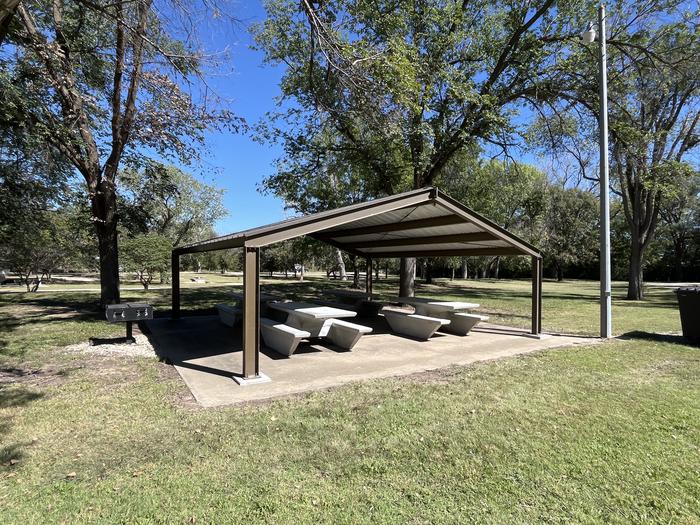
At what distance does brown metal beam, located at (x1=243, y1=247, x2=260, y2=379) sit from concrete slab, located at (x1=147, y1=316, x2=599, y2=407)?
332mm

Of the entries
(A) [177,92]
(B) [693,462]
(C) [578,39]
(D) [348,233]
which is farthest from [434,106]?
(B) [693,462]

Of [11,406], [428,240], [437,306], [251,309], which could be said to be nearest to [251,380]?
[251,309]

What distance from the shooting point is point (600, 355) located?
7234 millimetres

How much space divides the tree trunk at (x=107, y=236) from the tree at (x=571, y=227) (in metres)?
38.2

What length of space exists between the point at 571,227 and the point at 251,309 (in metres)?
42.8

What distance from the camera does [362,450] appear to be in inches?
139

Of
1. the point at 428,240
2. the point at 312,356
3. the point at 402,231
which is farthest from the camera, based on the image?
the point at 428,240

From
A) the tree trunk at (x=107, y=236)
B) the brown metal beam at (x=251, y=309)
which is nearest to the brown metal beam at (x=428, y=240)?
the brown metal beam at (x=251, y=309)

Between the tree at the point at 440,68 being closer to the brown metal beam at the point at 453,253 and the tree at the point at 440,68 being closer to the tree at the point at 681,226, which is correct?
the brown metal beam at the point at 453,253

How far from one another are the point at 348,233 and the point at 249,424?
7.58m

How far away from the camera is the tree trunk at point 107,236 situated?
1100cm

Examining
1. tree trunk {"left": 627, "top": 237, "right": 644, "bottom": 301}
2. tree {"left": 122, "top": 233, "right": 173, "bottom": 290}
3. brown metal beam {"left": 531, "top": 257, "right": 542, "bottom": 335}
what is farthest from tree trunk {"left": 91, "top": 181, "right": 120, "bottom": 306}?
tree trunk {"left": 627, "top": 237, "right": 644, "bottom": 301}

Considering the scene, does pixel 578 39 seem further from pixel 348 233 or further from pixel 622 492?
pixel 622 492

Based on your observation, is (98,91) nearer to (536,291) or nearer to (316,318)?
(316,318)
